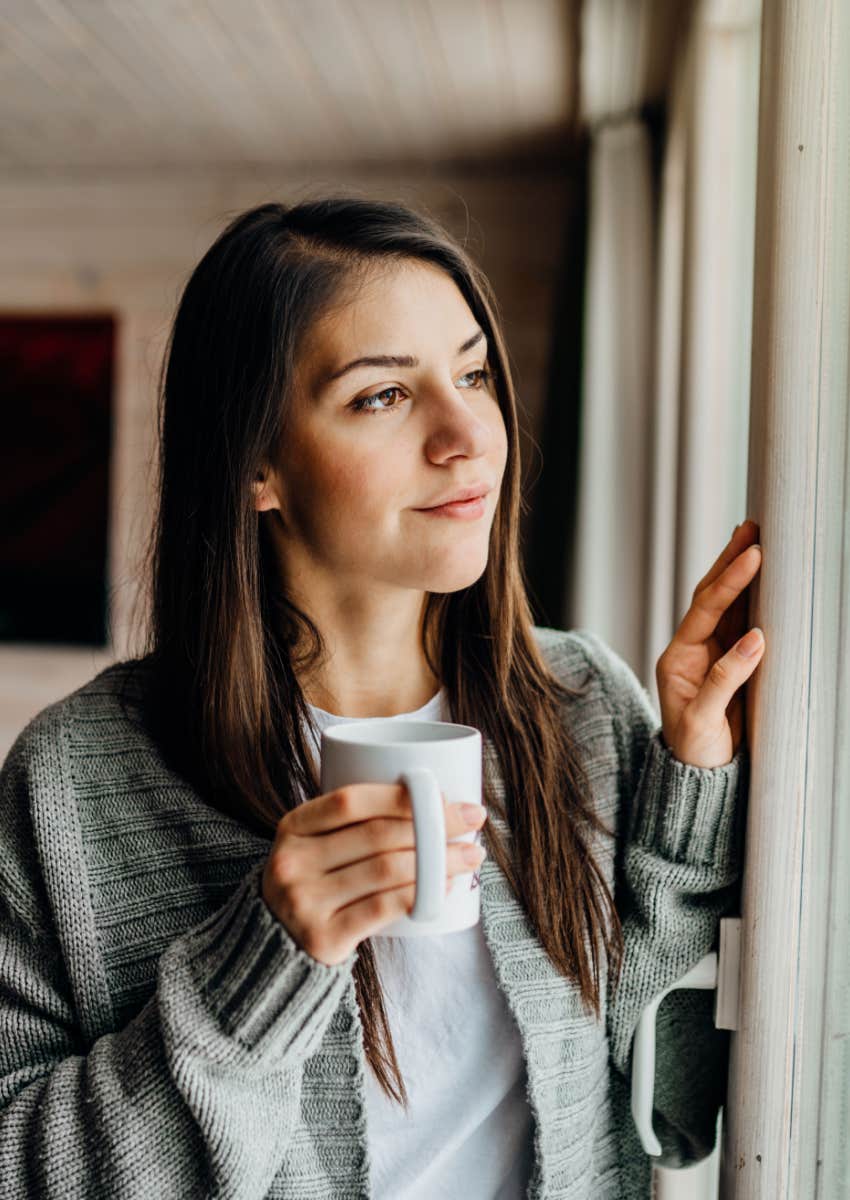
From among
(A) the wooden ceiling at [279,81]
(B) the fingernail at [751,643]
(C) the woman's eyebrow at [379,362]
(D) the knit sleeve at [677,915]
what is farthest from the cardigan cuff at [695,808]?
(A) the wooden ceiling at [279,81]

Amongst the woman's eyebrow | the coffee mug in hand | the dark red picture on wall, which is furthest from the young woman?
the dark red picture on wall

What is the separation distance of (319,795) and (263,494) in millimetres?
331

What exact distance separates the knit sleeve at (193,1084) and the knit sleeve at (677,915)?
13.5 inches

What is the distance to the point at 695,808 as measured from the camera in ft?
3.26

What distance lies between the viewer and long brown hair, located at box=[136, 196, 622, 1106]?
3.47 ft

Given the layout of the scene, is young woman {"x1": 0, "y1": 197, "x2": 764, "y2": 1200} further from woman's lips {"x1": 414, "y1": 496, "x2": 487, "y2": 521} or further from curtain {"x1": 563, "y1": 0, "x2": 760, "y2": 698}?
curtain {"x1": 563, "y1": 0, "x2": 760, "y2": 698}

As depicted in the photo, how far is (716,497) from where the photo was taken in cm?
201

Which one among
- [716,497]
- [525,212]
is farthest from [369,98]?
[716,497]

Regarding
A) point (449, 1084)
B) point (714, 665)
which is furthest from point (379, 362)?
point (449, 1084)

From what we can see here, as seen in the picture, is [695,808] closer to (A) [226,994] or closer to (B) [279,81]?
(A) [226,994]

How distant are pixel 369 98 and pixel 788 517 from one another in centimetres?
252

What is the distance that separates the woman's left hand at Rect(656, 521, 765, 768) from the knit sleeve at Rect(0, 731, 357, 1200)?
14.4 inches

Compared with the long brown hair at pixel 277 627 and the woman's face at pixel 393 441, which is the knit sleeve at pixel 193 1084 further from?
the woman's face at pixel 393 441

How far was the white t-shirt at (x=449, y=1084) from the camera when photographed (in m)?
1.00
